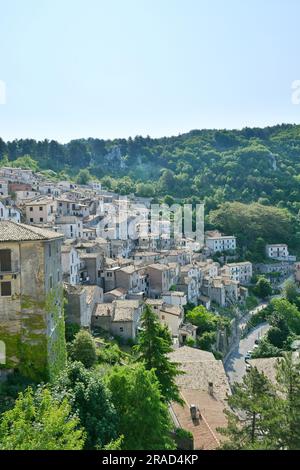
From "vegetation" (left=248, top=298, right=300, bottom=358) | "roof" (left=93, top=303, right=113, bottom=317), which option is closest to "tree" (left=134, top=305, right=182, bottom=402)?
"roof" (left=93, top=303, right=113, bottom=317)

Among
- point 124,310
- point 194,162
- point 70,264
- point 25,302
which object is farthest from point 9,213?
point 194,162

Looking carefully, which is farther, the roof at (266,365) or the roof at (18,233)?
the roof at (266,365)

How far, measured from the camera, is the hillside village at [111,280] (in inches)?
809

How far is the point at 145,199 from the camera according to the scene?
101 metres

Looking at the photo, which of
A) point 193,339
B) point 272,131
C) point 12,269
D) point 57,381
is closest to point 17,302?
point 12,269

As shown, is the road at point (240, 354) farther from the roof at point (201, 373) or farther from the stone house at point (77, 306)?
the stone house at point (77, 306)

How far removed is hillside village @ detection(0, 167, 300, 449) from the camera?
20.5 metres

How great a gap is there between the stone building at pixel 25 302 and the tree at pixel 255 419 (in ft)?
27.7

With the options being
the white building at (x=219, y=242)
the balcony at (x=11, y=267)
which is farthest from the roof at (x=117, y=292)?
the white building at (x=219, y=242)

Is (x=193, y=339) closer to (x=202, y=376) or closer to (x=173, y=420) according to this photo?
(x=202, y=376)

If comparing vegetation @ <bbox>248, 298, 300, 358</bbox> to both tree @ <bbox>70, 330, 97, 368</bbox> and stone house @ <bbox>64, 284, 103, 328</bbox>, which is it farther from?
tree @ <bbox>70, 330, 97, 368</bbox>

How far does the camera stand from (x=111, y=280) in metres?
44.3

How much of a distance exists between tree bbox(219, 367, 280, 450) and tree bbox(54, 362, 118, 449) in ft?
14.7

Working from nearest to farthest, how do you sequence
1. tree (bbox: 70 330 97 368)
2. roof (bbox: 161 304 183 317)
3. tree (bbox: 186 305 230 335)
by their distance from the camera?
tree (bbox: 70 330 97 368), roof (bbox: 161 304 183 317), tree (bbox: 186 305 230 335)
